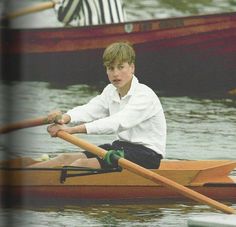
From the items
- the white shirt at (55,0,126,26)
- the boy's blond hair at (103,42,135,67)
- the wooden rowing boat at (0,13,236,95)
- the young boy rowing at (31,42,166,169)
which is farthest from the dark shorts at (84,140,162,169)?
the white shirt at (55,0,126,26)

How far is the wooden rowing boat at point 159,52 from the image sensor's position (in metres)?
6.36

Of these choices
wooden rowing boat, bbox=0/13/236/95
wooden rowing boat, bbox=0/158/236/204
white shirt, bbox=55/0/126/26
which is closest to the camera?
wooden rowing boat, bbox=0/158/236/204

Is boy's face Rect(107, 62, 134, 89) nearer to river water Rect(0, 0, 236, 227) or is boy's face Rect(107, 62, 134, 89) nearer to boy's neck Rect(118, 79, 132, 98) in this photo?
boy's neck Rect(118, 79, 132, 98)

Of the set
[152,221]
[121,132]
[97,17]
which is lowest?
[152,221]

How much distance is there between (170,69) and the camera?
6582mm

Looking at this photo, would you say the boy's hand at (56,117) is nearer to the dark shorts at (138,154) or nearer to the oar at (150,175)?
the oar at (150,175)

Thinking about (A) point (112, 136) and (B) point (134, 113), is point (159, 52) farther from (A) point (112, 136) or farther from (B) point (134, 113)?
(B) point (134, 113)

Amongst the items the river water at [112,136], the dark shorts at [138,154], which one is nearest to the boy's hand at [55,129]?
the river water at [112,136]

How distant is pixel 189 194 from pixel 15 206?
0.59 meters

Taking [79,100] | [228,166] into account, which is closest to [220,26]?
[79,100]

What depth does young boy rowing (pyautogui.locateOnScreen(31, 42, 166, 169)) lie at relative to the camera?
13.2ft

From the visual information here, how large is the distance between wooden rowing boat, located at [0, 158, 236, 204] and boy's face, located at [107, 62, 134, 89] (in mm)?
322

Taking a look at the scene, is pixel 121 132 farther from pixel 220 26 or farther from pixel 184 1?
pixel 184 1

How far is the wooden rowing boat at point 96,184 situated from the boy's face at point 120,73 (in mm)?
322
